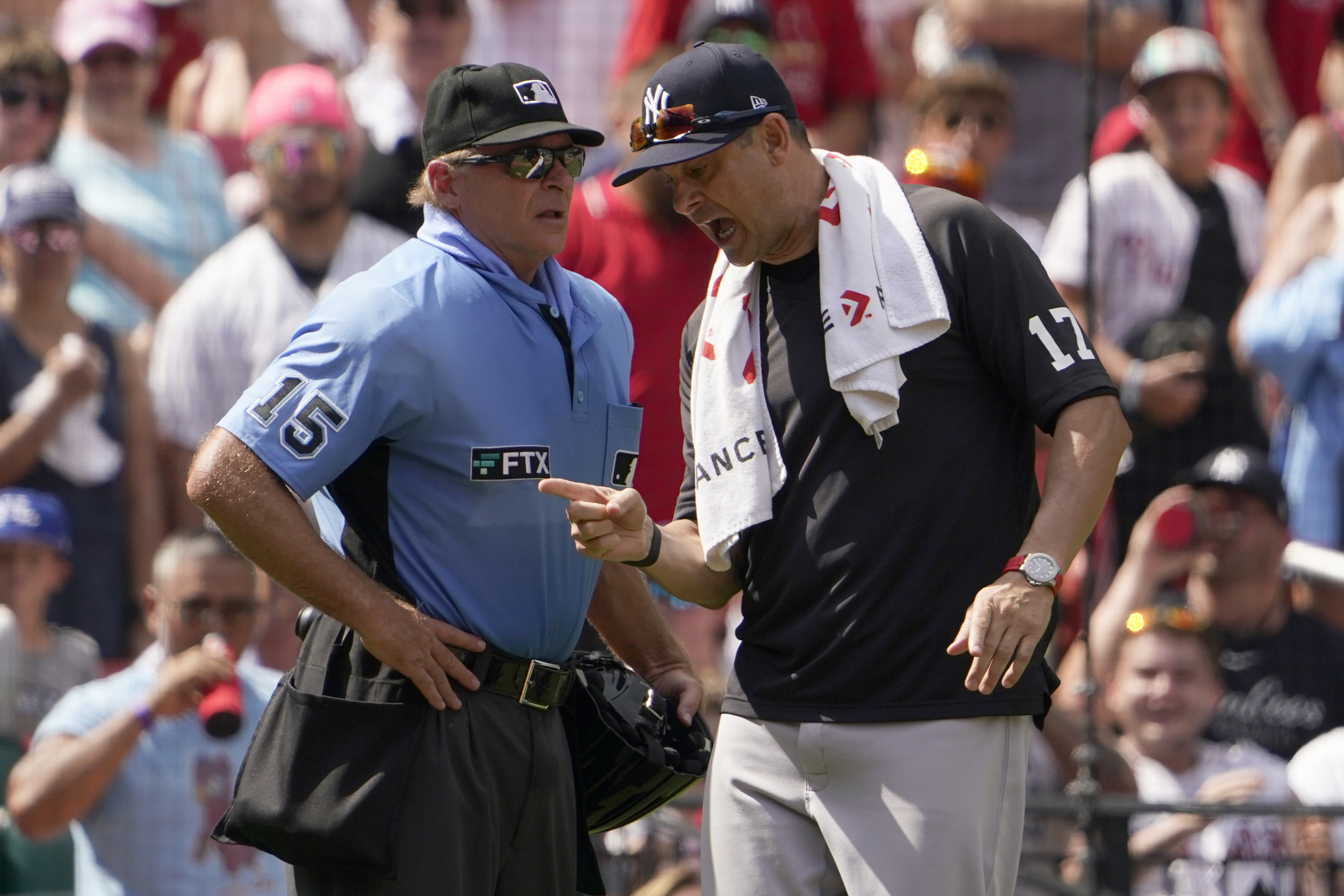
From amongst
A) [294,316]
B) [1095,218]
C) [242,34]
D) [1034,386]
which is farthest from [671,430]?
[242,34]

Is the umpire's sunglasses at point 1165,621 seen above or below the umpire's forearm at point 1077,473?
below

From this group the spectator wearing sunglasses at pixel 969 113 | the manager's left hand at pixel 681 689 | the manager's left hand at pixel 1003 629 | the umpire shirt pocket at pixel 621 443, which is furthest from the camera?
the spectator wearing sunglasses at pixel 969 113

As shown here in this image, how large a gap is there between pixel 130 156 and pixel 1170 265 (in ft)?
13.1

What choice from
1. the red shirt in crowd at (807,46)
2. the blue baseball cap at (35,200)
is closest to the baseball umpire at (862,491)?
the blue baseball cap at (35,200)

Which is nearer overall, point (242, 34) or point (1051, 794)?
point (1051, 794)

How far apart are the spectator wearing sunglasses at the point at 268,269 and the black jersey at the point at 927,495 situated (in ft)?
11.2

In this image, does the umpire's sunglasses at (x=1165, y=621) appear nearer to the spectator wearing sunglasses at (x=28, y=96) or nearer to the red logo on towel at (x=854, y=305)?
the red logo on towel at (x=854, y=305)

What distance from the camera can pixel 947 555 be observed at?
10.0 ft

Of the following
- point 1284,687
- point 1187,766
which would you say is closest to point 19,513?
point 1187,766

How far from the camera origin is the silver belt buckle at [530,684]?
3.15 meters

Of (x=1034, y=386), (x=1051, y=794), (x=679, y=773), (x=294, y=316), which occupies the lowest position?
(x=1051, y=794)

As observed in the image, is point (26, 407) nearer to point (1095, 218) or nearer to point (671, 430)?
point (671, 430)

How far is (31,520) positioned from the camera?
5.79m

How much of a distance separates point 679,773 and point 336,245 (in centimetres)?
360
